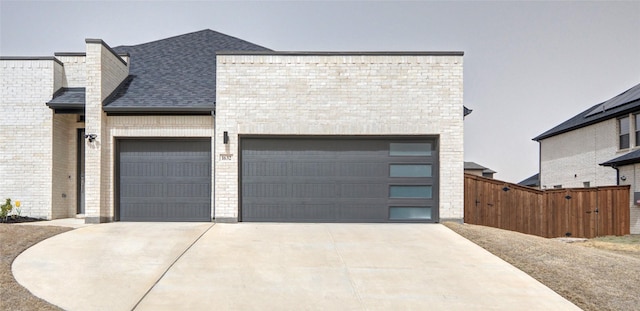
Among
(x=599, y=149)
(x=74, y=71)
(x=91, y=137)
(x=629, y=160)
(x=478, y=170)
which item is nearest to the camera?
(x=91, y=137)

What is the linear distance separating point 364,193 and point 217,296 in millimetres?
6294

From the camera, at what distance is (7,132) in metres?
12.6

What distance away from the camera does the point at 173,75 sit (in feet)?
47.6

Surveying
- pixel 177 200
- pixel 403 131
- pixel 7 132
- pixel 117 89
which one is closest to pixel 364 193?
pixel 403 131

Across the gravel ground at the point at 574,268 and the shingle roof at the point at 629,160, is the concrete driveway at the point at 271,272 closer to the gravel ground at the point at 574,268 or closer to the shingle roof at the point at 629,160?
the gravel ground at the point at 574,268

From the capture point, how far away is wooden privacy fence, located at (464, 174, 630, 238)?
12.5 meters

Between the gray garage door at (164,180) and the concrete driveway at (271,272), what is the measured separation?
146 centimetres

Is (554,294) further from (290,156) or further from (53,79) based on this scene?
(53,79)

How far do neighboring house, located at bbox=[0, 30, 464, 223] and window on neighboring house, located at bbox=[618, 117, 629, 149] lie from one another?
36.6 ft

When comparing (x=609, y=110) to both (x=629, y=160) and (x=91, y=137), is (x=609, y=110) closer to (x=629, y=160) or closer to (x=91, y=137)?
(x=629, y=160)

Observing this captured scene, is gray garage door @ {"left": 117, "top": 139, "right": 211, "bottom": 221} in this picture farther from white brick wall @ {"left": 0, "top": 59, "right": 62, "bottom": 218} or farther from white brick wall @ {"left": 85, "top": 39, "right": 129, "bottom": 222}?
white brick wall @ {"left": 0, "top": 59, "right": 62, "bottom": 218}

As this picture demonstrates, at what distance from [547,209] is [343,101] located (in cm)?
731

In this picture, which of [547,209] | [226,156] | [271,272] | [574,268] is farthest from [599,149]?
[271,272]

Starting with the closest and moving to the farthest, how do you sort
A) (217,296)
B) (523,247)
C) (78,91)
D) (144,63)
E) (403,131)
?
(217,296), (523,247), (403,131), (78,91), (144,63)
